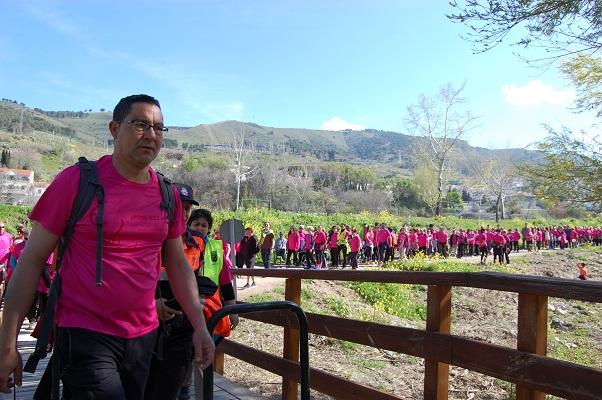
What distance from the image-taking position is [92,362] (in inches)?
88.4

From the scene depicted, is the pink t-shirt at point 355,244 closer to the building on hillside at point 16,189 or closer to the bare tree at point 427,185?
the building on hillside at point 16,189

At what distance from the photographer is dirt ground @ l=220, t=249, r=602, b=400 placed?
24.7 feet

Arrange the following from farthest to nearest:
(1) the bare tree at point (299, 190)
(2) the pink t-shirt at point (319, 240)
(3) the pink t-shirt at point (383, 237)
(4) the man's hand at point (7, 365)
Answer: (1) the bare tree at point (299, 190), (3) the pink t-shirt at point (383, 237), (2) the pink t-shirt at point (319, 240), (4) the man's hand at point (7, 365)

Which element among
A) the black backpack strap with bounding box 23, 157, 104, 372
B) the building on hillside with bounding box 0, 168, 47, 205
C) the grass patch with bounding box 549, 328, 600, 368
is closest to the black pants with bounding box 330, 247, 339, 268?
the grass patch with bounding box 549, 328, 600, 368

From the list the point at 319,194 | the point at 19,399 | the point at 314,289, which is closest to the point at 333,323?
the point at 19,399

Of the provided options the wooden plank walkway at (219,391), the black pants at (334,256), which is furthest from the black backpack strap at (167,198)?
the black pants at (334,256)

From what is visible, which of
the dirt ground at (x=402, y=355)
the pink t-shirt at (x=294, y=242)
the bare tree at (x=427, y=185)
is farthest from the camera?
the bare tree at (x=427, y=185)

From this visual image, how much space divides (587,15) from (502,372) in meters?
5.51

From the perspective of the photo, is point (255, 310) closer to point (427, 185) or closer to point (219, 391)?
point (219, 391)

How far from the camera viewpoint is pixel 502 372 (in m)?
2.96

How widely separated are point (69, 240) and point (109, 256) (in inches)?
7.0

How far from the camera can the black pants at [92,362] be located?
221 centimetres

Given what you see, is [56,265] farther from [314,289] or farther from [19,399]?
[314,289]

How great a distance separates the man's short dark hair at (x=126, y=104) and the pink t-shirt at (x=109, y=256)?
239mm
